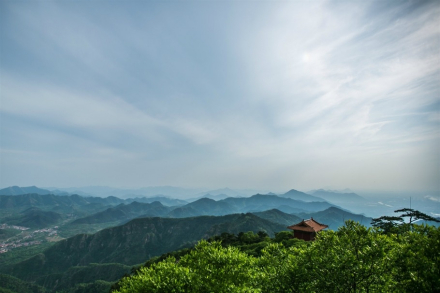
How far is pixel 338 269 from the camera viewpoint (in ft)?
45.9

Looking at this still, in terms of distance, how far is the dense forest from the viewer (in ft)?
38.7

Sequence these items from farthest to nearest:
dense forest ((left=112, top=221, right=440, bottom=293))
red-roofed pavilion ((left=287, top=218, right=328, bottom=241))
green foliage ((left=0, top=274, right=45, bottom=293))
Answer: green foliage ((left=0, top=274, right=45, bottom=293))
red-roofed pavilion ((left=287, top=218, right=328, bottom=241))
dense forest ((left=112, top=221, right=440, bottom=293))

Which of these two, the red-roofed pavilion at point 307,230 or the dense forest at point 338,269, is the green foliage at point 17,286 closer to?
the red-roofed pavilion at point 307,230

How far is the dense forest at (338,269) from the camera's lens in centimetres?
1180

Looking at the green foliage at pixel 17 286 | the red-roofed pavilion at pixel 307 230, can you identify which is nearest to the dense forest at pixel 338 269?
the red-roofed pavilion at pixel 307 230

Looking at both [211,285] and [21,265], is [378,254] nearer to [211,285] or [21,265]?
[211,285]

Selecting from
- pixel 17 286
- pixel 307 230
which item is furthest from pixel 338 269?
pixel 17 286

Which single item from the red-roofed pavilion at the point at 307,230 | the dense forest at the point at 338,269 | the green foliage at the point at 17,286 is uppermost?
the dense forest at the point at 338,269

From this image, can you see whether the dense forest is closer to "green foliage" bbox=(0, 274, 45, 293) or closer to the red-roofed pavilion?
the red-roofed pavilion

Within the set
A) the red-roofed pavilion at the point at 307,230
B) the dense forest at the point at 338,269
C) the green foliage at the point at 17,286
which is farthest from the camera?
the green foliage at the point at 17,286

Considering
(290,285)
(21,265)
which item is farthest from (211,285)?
(21,265)

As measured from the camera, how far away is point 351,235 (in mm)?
15859

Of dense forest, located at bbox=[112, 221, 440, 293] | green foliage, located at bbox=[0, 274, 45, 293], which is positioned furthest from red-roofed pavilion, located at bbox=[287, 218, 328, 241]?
green foliage, located at bbox=[0, 274, 45, 293]

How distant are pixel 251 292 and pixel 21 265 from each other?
290 meters
